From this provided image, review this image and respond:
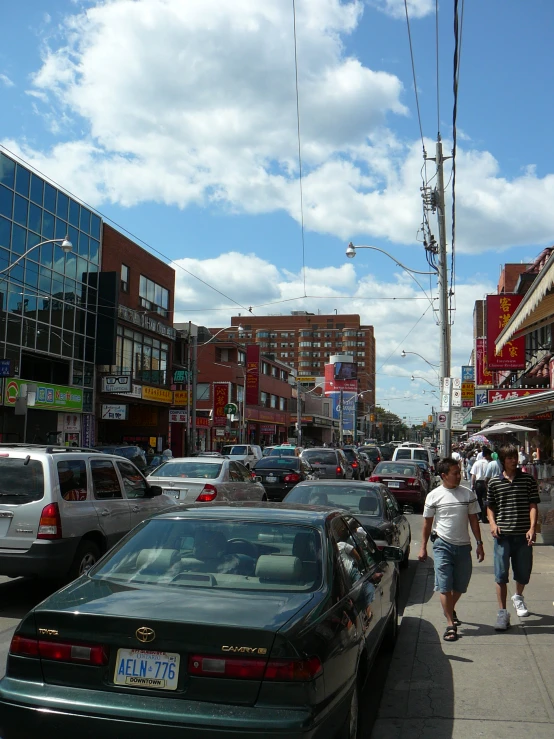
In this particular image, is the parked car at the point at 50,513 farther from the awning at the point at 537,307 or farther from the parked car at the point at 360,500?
the awning at the point at 537,307

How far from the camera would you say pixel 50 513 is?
7617 mm

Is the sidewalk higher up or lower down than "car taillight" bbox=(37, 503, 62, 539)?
lower down

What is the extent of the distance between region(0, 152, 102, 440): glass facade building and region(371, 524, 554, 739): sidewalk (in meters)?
25.4

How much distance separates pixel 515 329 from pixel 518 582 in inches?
181

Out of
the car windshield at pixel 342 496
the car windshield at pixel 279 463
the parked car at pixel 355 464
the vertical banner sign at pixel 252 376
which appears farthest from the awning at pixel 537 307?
the vertical banner sign at pixel 252 376

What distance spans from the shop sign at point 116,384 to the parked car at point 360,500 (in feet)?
93.2

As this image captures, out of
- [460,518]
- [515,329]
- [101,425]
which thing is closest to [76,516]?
[460,518]

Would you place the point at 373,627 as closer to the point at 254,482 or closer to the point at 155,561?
the point at 155,561

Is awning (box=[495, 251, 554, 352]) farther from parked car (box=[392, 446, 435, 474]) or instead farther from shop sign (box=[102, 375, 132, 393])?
shop sign (box=[102, 375, 132, 393])

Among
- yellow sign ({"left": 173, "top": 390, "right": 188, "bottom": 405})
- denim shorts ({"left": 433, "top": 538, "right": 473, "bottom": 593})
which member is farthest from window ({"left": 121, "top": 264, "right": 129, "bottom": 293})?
denim shorts ({"left": 433, "top": 538, "right": 473, "bottom": 593})

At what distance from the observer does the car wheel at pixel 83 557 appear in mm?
7812

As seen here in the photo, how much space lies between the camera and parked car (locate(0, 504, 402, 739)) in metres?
3.18

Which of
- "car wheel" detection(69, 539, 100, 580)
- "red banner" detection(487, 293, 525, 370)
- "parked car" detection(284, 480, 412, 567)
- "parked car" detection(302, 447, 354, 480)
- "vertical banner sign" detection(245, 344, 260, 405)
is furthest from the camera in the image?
"vertical banner sign" detection(245, 344, 260, 405)

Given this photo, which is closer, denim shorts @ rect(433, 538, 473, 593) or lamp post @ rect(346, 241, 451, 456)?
denim shorts @ rect(433, 538, 473, 593)
